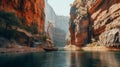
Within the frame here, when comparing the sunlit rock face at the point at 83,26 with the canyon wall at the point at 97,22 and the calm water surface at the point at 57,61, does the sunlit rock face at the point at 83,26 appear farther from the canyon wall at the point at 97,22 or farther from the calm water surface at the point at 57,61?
the calm water surface at the point at 57,61

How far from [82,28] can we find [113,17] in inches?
1709

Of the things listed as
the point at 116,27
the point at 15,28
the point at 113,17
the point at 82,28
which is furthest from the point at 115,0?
the point at 15,28

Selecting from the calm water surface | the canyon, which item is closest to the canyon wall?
the canyon

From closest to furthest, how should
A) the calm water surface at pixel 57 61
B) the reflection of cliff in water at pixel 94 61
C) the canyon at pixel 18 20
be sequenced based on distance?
the calm water surface at pixel 57 61 → the reflection of cliff in water at pixel 94 61 → the canyon at pixel 18 20

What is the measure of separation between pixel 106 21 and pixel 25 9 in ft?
156

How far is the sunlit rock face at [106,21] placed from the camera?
→ 322 feet

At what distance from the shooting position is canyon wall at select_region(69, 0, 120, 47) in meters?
101

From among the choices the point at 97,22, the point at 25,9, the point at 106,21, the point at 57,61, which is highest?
the point at 25,9

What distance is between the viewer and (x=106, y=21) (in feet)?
373

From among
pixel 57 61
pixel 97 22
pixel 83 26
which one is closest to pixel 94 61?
pixel 57 61

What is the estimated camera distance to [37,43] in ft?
315

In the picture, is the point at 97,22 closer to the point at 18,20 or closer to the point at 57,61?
the point at 18,20

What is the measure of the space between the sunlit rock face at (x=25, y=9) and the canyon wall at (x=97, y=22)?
37.8m

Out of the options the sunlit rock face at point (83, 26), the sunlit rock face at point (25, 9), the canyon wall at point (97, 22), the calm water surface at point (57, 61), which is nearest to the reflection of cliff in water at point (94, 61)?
the calm water surface at point (57, 61)
